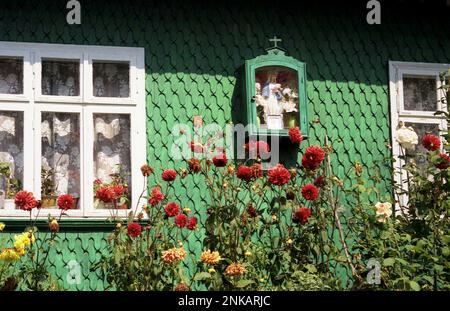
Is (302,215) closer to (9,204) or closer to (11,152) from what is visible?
(9,204)

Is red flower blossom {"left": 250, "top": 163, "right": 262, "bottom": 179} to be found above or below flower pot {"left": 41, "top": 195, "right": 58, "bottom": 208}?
above

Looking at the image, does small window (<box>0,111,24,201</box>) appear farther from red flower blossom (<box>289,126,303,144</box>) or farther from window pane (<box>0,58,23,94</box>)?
red flower blossom (<box>289,126,303,144</box>)

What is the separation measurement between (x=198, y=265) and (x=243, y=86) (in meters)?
1.79

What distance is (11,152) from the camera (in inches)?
331

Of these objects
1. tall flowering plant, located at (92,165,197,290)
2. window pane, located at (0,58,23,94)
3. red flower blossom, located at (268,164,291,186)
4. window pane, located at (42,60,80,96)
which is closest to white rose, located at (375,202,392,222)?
red flower blossom, located at (268,164,291,186)

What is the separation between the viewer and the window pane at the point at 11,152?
8297 millimetres

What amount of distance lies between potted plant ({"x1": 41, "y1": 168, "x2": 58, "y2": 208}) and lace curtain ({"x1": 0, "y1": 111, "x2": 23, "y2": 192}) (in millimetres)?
185

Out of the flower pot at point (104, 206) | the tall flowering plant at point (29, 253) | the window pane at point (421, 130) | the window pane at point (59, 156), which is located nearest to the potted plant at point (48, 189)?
the window pane at point (59, 156)

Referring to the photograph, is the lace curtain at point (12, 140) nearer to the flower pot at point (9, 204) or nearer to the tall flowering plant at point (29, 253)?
the flower pot at point (9, 204)

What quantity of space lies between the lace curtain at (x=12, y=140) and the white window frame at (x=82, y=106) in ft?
0.19

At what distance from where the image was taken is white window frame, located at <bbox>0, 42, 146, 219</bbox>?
8359 mm

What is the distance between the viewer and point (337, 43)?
368 inches
